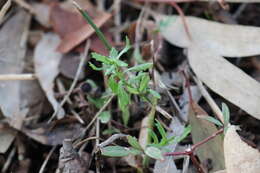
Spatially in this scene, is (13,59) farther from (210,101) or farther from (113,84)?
(210,101)

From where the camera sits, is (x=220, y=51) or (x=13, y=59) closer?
(x=220, y=51)

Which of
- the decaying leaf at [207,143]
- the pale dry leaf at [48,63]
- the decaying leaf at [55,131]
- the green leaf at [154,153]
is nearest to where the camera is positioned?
the green leaf at [154,153]

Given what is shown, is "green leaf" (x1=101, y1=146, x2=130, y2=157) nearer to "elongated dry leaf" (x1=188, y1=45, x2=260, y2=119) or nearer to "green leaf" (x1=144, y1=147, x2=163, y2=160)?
"green leaf" (x1=144, y1=147, x2=163, y2=160)

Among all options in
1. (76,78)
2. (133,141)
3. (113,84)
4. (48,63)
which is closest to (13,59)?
(48,63)

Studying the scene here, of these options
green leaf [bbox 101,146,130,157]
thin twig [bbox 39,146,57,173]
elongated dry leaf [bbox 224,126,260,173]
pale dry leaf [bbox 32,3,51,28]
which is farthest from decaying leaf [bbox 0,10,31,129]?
elongated dry leaf [bbox 224,126,260,173]

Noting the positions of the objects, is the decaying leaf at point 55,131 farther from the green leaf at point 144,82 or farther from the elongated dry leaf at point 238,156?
the elongated dry leaf at point 238,156

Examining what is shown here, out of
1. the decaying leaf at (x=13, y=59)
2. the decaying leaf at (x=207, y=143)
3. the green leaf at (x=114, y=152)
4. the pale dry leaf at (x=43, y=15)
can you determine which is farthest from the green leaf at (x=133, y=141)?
the pale dry leaf at (x=43, y=15)

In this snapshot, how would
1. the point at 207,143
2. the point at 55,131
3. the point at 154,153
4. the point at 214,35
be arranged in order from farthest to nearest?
the point at 214,35
the point at 55,131
the point at 207,143
the point at 154,153

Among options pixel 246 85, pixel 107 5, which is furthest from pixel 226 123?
pixel 107 5
